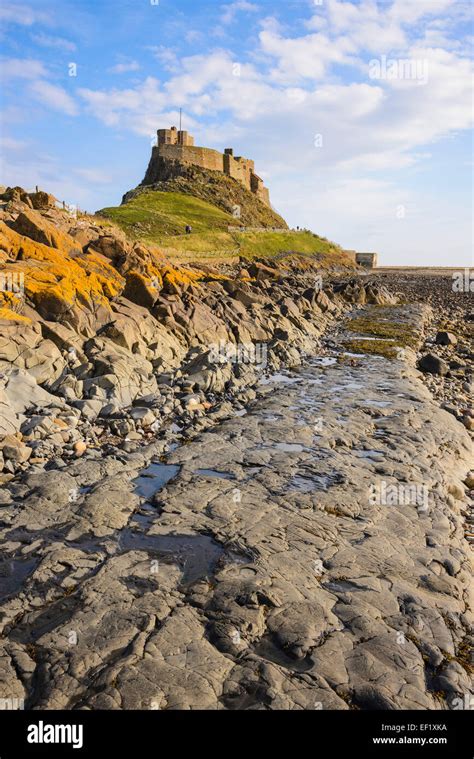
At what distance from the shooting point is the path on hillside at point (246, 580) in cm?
614

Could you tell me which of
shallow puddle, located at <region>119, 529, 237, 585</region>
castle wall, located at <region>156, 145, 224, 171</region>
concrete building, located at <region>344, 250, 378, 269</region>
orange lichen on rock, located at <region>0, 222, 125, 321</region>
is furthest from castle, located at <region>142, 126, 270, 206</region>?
shallow puddle, located at <region>119, 529, 237, 585</region>

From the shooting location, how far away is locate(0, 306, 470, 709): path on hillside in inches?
242

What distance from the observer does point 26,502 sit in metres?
10.4

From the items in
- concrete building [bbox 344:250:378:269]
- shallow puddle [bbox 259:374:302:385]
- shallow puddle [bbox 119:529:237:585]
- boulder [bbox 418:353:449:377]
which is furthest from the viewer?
concrete building [bbox 344:250:378:269]

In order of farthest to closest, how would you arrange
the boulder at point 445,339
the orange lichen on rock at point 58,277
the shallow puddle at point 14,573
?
1. the boulder at point 445,339
2. the orange lichen on rock at point 58,277
3. the shallow puddle at point 14,573

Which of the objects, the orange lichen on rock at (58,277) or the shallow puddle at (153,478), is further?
the orange lichen on rock at (58,277)

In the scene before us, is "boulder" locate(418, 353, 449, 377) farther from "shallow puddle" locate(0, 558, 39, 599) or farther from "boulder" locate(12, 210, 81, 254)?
"shallow puddle" locate(0, 558, 39, 599)

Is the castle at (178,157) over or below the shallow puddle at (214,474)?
over

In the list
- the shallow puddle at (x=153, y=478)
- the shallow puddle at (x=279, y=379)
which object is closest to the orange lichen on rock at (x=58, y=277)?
the shallow puddle at (x=279, y=379)

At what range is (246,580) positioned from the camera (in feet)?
26.3

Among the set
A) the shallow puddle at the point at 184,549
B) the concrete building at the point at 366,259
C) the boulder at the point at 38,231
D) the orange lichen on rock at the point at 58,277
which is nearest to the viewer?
the shallow puddle at the point at 184,549

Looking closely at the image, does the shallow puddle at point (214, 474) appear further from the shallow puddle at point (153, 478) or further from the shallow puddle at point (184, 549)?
the shallow puddle at point (184, 549)
